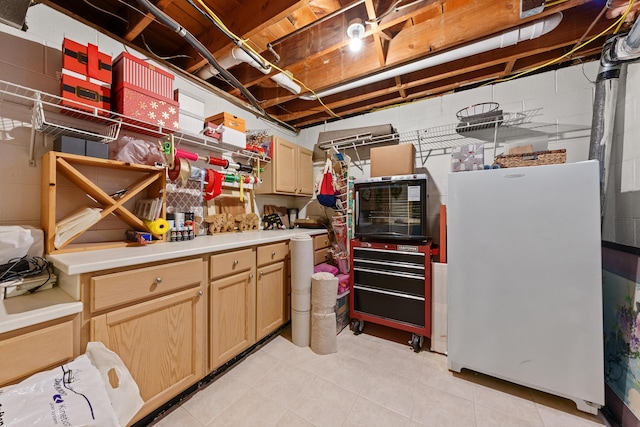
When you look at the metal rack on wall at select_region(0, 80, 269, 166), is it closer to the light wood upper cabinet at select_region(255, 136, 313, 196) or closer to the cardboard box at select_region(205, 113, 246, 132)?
the cardboard box at select_region(205, 113, 246, 132)

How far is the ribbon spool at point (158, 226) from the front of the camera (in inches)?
65.3

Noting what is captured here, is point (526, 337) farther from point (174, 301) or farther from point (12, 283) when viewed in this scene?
point (12, 283)

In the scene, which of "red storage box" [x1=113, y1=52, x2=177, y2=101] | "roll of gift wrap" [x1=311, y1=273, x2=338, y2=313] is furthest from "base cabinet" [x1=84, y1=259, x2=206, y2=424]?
"red storage box" [x1=113, y1=52, x2=177, y2=101]

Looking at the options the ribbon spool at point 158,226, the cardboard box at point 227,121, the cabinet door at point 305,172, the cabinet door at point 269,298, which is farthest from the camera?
the cabinet door at point 305,172

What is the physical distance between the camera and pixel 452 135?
258 cm

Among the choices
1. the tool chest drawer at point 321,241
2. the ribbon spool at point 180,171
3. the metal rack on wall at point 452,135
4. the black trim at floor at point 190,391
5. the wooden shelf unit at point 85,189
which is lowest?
the black trim at floor at point 190,391

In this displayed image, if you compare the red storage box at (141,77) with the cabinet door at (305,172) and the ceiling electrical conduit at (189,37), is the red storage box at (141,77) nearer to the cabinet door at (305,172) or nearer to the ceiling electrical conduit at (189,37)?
the ceiling electrical conduit at (189,37)

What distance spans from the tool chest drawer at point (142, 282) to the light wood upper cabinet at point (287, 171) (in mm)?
1421

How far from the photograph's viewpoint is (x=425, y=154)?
2.69m

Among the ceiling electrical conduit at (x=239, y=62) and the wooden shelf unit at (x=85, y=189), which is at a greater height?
the ceiling electrical conduit at (x=239, y=62)

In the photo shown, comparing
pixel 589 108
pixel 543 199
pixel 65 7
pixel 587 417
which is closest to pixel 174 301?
pixel 65 7

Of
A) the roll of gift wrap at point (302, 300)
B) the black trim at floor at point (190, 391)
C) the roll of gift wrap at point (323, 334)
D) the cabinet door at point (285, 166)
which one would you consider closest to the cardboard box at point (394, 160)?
the cabinet door at point (285, 166)

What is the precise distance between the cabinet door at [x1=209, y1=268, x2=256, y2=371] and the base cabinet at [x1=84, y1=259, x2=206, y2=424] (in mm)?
77

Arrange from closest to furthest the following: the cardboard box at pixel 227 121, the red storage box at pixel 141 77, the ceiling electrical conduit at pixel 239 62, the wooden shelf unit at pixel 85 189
→ the wooden shelf unit at pixel 85 189
the red storage box at pixel 141 77
the ceiling electrical conduit at pixel 239 62
the cardboard box at pixel 227 121
